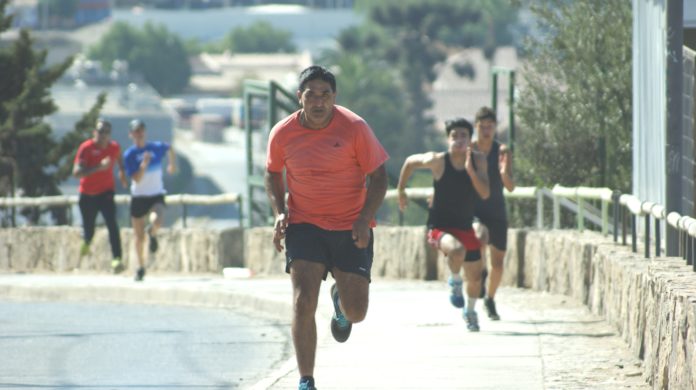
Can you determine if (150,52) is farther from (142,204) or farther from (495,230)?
(495,230)

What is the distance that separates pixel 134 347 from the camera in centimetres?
1294

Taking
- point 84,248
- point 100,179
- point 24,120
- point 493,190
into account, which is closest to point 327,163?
→ point 493,190

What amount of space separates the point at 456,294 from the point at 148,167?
6.54 metres

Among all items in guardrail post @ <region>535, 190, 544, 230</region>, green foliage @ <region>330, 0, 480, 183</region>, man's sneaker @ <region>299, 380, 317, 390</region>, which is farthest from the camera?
green foliage @ <region>330, 0, 480, 183</region>

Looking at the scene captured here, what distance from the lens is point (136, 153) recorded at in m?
18.4

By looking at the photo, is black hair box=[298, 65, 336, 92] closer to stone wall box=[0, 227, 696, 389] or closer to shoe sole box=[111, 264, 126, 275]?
stone wall box=[0, 227, 696, 389]

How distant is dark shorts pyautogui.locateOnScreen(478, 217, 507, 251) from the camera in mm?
13828

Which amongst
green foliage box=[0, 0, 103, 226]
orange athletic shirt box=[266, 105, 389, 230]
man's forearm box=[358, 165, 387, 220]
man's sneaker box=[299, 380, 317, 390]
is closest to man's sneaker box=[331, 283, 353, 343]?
orange athletic shirt box=[266, 105, 389, 230]

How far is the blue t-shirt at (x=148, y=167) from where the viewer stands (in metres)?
18.4

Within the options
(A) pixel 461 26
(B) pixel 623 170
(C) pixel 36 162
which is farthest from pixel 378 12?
(B) pixel 623 170

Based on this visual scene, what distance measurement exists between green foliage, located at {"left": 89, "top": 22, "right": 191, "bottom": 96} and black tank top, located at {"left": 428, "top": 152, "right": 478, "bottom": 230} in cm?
17684

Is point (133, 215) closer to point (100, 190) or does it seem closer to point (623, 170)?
point (100, 190)

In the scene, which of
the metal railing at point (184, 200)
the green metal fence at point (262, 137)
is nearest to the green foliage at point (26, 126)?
the metal railing at point (184, 200)

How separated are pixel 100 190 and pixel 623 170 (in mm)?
5325
